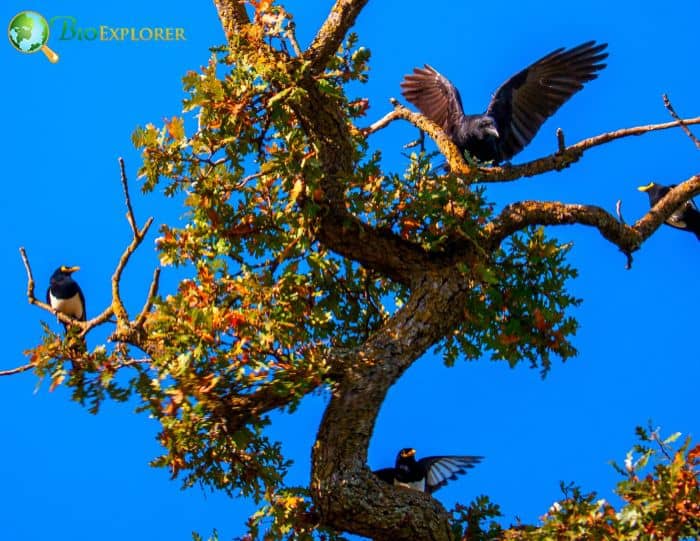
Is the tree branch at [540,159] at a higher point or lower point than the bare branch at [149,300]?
higher

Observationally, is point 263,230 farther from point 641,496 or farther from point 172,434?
point 641,496

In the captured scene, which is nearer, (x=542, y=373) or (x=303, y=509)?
(x=303, y=509)

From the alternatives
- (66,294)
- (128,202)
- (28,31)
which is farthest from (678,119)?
(66,294)

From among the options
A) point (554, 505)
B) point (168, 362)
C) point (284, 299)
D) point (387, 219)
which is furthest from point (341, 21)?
point (554, 505)

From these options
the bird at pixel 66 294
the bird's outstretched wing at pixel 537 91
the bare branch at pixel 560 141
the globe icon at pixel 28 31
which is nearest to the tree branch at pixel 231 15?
the bare branch at pixel 560 141

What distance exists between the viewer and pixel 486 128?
739 cm

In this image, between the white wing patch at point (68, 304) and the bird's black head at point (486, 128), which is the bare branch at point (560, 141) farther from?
the white wing patch at point (68, 304)

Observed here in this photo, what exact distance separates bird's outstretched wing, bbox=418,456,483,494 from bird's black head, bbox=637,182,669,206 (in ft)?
12.7

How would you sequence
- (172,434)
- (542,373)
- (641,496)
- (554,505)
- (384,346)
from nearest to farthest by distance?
(641,496) < (554,505) < (172,434) < (384,346) < (542,373)

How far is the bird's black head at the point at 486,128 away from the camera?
24.2 feet

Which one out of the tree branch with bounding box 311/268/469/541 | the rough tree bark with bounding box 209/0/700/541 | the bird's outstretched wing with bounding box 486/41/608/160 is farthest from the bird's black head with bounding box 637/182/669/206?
the tree branch with bounding box 311/268/469/541

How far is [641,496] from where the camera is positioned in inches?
145

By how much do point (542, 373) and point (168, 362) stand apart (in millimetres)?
2224

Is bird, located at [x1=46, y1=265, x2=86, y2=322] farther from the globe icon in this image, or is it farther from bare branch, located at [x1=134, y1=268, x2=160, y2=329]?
bare branch, located at [x1=134, y1=268, x2=160, y2=329]
